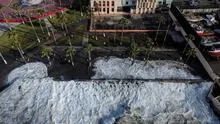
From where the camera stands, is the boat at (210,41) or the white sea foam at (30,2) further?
the white sea foam at (30,2)

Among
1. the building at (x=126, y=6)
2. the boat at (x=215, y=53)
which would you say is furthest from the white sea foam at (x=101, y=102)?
the building at (x=126, y=6)

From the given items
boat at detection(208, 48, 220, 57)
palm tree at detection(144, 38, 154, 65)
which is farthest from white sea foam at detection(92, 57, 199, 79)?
boat at detection(208, 48, 220, 57)

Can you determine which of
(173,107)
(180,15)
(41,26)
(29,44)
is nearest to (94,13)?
(41,26)

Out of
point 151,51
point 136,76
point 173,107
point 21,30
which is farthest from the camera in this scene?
point 21,30

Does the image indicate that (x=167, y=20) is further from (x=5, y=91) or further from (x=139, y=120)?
(x=5, y=91)

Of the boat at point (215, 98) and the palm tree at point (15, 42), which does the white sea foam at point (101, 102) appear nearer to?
the boat at point (215, 98)
